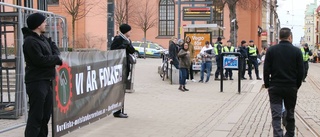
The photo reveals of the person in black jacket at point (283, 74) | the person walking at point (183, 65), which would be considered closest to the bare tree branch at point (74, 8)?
the person walking at point (183, 65)

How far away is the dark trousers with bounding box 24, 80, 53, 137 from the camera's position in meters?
5.55

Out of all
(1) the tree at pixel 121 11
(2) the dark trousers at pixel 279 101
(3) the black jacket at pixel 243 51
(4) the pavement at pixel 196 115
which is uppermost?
(1) the tree at pixel 121 11

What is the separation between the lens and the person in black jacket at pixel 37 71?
18.1 feet

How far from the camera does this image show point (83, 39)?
38688 mm

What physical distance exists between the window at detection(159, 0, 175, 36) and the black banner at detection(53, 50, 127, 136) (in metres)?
54.4

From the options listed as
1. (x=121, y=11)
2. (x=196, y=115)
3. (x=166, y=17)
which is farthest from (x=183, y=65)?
(x=166, y=17)

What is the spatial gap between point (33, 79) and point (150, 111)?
470 cm

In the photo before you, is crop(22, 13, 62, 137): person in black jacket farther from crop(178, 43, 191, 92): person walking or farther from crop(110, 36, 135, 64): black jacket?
crop(178, 43, 191, 92): person walking

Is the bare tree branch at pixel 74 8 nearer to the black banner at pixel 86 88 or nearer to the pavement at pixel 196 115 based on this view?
the pavement at pixel 196 115

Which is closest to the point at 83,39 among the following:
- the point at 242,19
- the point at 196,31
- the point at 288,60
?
the point at 196,31

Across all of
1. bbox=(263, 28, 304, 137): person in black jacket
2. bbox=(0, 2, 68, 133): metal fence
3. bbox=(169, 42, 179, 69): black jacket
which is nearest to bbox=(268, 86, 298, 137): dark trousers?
bbox=(263, 28, 304, 137): person in black jacket

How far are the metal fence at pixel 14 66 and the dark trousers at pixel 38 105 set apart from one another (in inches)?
62.0

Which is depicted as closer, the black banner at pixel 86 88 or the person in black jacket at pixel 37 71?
the person in black jacket at pixel 37 71

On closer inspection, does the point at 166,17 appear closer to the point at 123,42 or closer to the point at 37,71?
the point at 123,42
